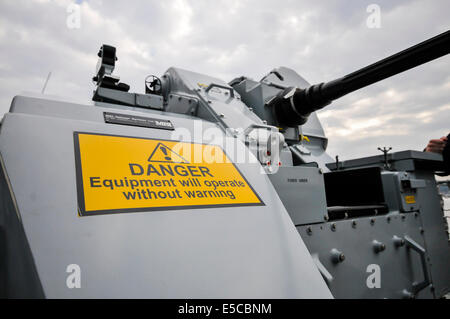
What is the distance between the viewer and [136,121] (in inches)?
46.3

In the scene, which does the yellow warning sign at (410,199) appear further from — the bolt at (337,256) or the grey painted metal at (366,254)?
the bolt at (337,256)

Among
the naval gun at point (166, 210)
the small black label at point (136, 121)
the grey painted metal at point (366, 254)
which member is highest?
the small black label at point (136, 121)

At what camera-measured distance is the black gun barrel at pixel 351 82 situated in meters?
1.48

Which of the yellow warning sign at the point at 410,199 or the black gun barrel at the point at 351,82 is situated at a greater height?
the black gun barrel at the point at 351,82

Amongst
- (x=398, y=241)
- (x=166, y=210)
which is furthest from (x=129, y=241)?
(x=398, y=241)

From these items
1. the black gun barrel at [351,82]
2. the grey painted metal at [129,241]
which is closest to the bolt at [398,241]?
the black gun barrel at [351,82]

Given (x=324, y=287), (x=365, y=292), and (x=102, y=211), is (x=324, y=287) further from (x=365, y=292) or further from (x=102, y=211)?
(x=365, y=292)

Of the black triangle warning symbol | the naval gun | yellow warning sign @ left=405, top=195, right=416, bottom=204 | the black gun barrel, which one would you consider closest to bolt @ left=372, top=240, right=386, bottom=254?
the naval gun

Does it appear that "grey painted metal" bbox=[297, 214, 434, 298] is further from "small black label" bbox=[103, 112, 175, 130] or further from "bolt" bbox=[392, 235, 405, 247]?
"small black label" bbox=[103, 112, 175, 130]

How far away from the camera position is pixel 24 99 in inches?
40.3

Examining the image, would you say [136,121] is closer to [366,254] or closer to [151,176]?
[151,176]

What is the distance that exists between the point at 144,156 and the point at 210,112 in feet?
2.76

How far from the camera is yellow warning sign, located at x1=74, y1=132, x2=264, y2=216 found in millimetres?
819
